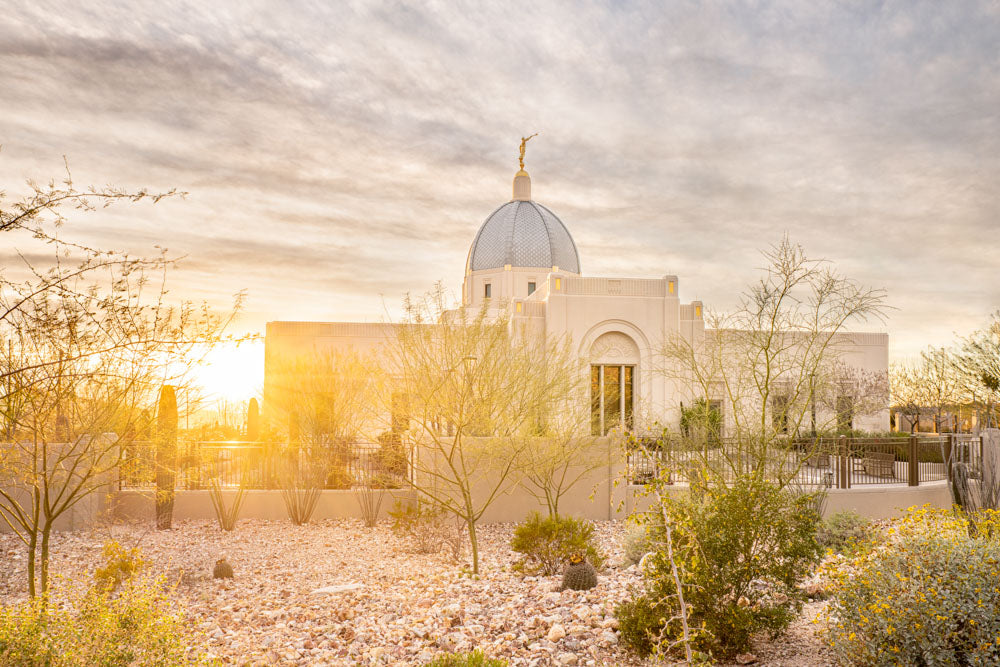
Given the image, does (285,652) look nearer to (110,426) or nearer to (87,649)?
(87,649)

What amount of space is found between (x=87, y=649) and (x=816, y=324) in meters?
11.0

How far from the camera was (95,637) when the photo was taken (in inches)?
165

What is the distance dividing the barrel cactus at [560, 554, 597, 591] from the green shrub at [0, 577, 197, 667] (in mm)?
4276

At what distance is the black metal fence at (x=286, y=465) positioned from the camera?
1188cm

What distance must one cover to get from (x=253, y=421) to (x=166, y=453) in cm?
798

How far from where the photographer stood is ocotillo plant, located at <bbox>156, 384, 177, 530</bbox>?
33.2 feet

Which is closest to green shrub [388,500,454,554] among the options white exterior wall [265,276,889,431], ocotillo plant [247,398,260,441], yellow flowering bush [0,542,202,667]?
yellow flowering bush [0,542,202,667]

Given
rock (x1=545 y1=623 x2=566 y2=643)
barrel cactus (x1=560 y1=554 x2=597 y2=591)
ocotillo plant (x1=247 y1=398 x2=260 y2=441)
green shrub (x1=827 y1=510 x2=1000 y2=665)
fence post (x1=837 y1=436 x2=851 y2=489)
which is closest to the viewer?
green shrub (x1=827 y1=510 x2=1000 y2=665)

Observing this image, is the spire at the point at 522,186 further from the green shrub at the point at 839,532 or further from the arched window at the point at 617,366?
the green shrub at the point at 839,532

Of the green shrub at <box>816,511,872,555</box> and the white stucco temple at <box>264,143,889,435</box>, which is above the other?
the white stucco temple at <box>264,143,889,435</box>

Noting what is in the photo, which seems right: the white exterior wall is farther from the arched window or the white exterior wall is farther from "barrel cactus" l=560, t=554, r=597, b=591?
"barrel cactus" l=560, t=554, r=597, b=591

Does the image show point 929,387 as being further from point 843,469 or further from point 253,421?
point 253,421

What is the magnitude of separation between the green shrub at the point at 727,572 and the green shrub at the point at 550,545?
2.56m

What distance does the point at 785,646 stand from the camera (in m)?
5.68
